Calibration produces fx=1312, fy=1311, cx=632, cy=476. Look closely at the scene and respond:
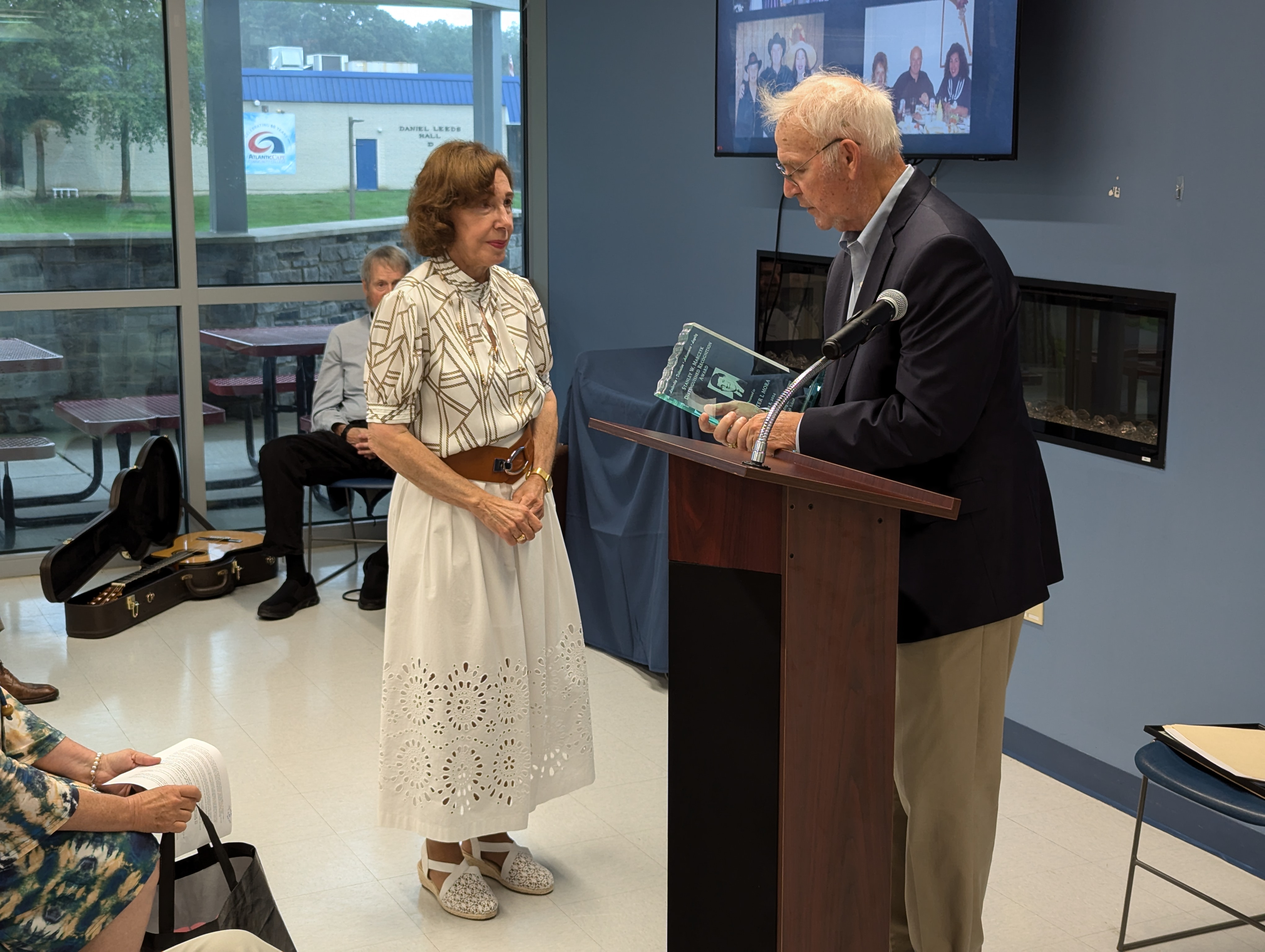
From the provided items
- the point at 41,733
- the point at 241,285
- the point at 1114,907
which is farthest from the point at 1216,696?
the point at 241,285

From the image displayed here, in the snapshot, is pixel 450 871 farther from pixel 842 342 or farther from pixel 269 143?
pixel 269 143

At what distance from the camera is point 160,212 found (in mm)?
5703

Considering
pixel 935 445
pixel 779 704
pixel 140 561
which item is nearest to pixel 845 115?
pixel 935 445

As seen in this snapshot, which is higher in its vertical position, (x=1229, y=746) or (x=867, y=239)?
(x=867, y=239)

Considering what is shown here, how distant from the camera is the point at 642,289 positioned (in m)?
5.54

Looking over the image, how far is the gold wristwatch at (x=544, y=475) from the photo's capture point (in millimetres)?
2855

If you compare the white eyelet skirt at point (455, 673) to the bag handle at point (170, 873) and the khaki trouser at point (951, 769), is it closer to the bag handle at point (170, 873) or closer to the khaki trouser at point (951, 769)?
the bag handle at point (170, 873)

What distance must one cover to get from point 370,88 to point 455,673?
13.3 feet

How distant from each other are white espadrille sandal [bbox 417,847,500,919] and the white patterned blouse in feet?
3.02

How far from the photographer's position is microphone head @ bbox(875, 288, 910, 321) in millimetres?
1729

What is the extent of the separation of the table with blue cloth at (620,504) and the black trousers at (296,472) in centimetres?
94

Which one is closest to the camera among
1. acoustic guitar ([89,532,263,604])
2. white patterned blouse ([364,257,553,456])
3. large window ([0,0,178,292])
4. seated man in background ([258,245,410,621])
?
white patterned blouse ([364,257,553,456])

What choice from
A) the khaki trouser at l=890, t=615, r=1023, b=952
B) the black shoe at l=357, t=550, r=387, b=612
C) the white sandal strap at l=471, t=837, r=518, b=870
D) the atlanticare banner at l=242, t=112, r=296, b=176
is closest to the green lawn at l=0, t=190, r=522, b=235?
the atlanticare banner at l=242, t=112, r=296, b=176

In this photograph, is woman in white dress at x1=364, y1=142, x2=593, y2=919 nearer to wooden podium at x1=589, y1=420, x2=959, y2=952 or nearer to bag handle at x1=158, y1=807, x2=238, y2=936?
bag handle at x1=158, y1=807, x2=238, y2=936
